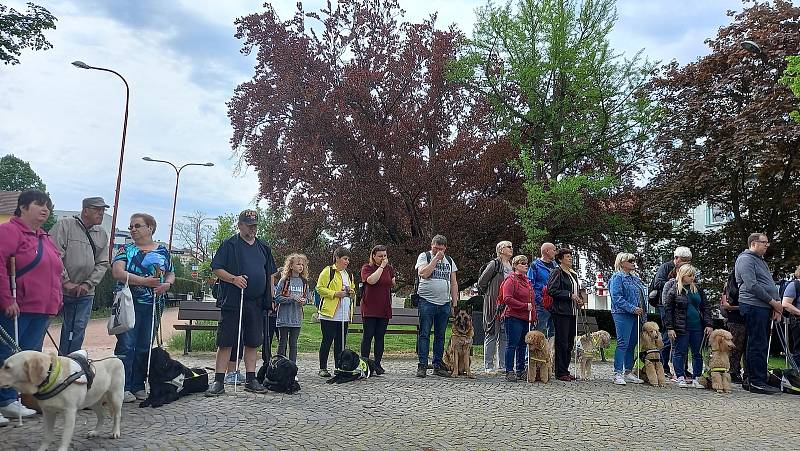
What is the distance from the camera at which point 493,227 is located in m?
19.1

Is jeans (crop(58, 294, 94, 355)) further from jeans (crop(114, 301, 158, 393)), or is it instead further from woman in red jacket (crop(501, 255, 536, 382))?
woman in red jacket (crop(501, 255, 536, 382))

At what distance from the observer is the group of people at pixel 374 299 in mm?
6359

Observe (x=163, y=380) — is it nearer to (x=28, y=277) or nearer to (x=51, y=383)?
(x=28, y=277)

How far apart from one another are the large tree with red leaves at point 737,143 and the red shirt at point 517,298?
866 cm

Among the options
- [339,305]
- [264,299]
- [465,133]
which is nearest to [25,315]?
[264,299]

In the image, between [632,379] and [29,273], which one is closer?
[29,273]

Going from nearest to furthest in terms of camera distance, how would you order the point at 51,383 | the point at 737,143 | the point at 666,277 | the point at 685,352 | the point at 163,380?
1. the point at 51,383
2. the point at 163,380
3. the point at 685,352
4. the point at 666,277
5. the point at 737,143

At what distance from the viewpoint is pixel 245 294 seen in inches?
286

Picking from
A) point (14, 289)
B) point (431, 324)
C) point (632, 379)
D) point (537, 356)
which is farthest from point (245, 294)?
point (632, 379)

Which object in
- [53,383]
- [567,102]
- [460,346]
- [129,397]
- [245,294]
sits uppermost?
[567,102]

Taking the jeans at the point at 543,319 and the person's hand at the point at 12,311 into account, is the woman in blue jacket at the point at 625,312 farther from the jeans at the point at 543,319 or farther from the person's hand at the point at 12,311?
the person's hand at the point at 12,311

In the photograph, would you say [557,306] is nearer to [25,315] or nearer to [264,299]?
[264,299]

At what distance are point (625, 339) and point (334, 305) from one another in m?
4.28

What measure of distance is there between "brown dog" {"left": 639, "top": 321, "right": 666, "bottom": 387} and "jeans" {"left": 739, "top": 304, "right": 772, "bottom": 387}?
1.19 meters
